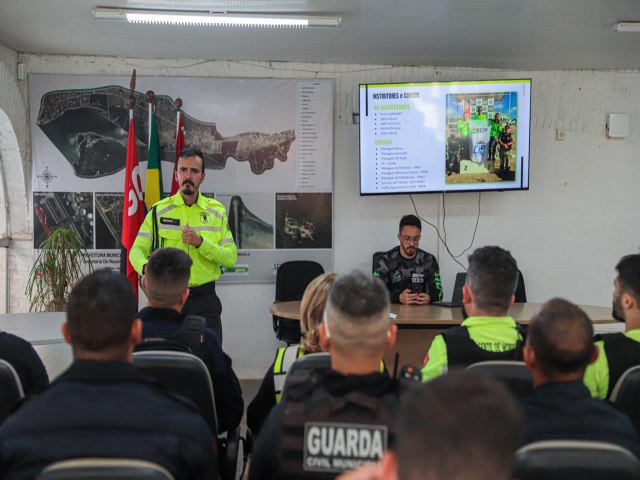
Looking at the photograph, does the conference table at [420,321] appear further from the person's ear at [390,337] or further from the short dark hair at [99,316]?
the short dark hair at [99,316]

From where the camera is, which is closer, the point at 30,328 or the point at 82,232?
the point at 30,328

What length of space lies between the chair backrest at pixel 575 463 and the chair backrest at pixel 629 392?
27.9 inches

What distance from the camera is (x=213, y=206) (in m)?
4.43

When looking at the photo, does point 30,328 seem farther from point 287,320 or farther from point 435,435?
point 435,435

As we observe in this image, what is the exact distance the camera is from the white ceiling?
13.7 feet

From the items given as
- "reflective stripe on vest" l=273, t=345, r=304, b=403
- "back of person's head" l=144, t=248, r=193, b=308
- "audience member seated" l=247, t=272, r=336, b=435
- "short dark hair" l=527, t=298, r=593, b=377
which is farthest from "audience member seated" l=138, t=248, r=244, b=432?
"short dark hair" l=527, t=298, r=593, b=377

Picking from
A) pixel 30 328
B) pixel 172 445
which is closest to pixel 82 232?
pixel 30 328

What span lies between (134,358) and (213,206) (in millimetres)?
2446

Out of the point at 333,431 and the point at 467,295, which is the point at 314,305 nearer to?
the point at 467,295

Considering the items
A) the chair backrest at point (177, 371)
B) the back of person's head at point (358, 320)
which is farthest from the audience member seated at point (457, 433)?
the chair backrest at point (177, 371)

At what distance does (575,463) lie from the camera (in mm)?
1434

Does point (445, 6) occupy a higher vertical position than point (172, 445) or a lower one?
higher

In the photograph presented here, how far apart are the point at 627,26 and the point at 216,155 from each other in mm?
3377

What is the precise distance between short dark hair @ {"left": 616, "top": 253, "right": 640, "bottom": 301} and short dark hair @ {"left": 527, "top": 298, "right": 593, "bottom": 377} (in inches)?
34.5
